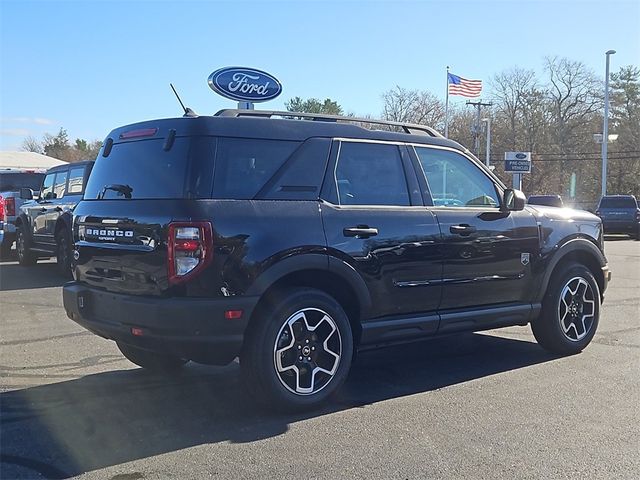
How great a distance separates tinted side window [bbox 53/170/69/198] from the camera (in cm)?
1192

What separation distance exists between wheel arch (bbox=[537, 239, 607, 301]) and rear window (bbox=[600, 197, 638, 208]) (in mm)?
20492

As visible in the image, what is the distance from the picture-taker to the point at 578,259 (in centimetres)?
654

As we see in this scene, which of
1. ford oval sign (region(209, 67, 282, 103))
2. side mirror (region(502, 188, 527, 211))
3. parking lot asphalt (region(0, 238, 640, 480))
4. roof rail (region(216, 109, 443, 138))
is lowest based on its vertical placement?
parking lot asphalt (region(0, 238, 640, 480))

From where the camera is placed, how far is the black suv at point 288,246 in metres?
4.17

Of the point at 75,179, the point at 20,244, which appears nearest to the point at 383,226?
the point at 75,179

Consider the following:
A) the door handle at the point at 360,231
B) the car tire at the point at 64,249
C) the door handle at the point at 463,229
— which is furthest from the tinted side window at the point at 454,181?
the car tire at the point at 64,249

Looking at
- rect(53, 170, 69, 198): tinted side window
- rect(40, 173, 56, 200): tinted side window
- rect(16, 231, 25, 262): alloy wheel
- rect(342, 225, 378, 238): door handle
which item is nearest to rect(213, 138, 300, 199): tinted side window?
rect(342, 225, 378, 238): door handle

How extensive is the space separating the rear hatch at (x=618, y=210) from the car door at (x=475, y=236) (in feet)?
68.2

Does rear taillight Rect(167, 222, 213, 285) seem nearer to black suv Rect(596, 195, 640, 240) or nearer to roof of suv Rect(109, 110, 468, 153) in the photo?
Result: roof of suv Rect(109, 110, 468, 153)

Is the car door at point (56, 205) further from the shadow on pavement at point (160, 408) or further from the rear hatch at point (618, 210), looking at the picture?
the rear hatch at point (618, 210)

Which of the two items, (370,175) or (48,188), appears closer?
(370,175)

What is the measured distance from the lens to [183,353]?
4.18 meters

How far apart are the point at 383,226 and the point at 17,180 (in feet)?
51.1

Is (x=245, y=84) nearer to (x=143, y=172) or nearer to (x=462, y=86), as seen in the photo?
(x=143, y=172)
